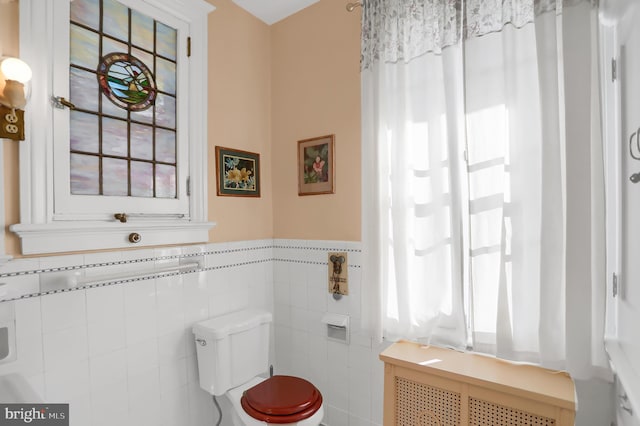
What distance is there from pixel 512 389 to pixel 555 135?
1031 mm

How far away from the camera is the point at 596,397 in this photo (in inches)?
54.9

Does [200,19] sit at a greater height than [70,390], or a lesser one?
greater

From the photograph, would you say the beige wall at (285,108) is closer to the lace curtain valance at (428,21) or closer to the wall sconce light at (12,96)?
the lace curtain valance at (428,21)

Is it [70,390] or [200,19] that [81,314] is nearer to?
[70,390]

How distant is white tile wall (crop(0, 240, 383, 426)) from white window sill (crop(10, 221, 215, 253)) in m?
0.05

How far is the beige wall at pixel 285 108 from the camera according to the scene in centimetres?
209

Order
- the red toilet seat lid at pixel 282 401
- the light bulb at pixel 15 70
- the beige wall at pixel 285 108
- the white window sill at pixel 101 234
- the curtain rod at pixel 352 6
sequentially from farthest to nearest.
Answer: the beige wall at pixel 285 108
the curtain rod at pixel 352 6
the red toilet seat lid at pixel 282 401
the white window sill at pixel 101 234
the light bulb at pixel 15 70

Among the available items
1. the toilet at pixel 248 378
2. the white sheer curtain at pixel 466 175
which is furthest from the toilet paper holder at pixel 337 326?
the toilet at pixel 248 378

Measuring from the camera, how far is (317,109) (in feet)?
7.29

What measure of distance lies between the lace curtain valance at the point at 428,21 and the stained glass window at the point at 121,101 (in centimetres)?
115

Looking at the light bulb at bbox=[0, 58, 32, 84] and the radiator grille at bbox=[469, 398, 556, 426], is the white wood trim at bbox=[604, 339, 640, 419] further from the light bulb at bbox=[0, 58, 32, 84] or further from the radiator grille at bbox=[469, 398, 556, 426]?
the light bulb at bbox=[0, 58, 32, 84]

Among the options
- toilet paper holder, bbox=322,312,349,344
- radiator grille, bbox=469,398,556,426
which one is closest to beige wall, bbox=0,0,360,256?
toilet paper holder, bbox=322,312,349,344

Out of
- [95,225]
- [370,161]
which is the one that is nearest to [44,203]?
[95,225]

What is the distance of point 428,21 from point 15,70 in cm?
181
